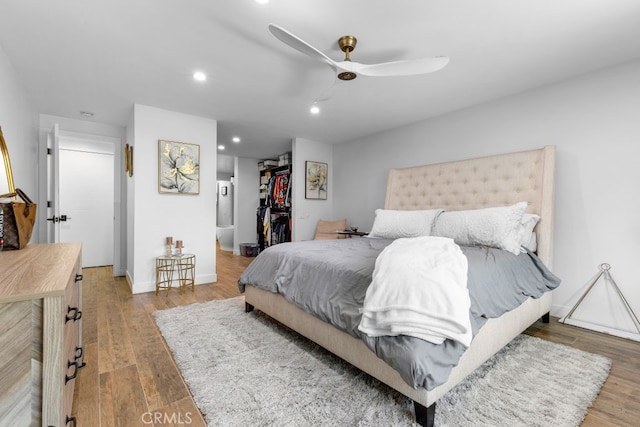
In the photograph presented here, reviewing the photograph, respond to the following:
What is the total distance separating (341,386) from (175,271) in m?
2.89

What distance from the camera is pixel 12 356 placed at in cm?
75

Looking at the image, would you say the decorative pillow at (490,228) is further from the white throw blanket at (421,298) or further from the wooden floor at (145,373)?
the white throw blanket at (421,298)

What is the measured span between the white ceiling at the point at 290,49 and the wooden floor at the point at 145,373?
2238 mm

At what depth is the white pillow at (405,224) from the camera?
311 cm

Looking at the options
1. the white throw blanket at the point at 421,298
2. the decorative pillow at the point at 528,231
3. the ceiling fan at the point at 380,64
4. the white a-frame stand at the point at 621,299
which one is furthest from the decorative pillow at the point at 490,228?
the ceiling fan at the point at 380,64

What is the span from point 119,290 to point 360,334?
11.2ft

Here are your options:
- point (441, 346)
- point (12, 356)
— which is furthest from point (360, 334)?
point (12, 356)

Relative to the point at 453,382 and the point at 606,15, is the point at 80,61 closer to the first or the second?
the point at 453,382

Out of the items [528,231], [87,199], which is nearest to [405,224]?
[528,231]

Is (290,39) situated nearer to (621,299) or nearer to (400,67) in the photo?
(400,67)

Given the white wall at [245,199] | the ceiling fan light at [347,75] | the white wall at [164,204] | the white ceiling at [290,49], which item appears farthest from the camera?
the white wall at [245,199]

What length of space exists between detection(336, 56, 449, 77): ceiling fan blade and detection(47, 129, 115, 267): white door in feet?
14.8

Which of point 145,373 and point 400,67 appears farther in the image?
point 400,67

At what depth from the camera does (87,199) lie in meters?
4.94
